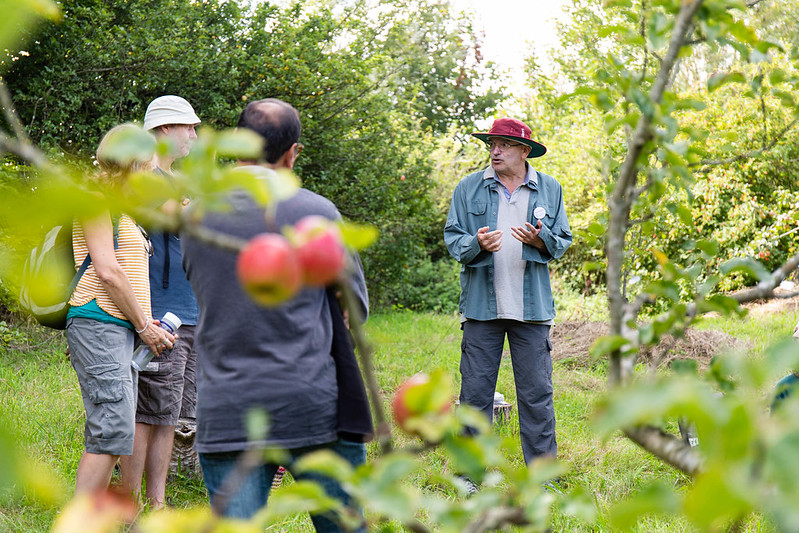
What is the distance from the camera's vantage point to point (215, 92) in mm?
7203

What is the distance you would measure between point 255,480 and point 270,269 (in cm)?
136

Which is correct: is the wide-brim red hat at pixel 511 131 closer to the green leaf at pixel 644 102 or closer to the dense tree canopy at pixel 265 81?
the green leaf at pixel 644 102

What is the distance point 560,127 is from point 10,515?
49.4 ft

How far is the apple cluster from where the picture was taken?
2.31 ft

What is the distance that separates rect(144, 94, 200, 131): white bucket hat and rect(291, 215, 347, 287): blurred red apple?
2.90 meters

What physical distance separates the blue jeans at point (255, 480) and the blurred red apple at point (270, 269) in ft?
4.06

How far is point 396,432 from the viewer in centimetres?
432

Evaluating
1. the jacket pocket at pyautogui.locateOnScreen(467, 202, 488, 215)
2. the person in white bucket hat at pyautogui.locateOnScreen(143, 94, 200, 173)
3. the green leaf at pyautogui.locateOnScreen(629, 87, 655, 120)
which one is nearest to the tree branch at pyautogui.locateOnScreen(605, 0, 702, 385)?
the green leaf at pyautogui.locateOnScreen(629, 87, 655, 120)

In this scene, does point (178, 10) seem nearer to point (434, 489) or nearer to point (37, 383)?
point (37, 383)

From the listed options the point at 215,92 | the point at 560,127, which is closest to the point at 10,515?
the point at 215,92

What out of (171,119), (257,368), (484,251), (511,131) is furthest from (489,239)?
(257,368)

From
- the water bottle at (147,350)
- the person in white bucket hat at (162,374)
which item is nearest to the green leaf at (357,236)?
the water bottle at (147,350)

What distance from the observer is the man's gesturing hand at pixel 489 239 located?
381 centimetres

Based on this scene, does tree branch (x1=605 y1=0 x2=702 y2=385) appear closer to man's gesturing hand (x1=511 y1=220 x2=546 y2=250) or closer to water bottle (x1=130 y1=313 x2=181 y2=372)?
water bottle (x1=130 y1=313 x2=181 y2=372)
